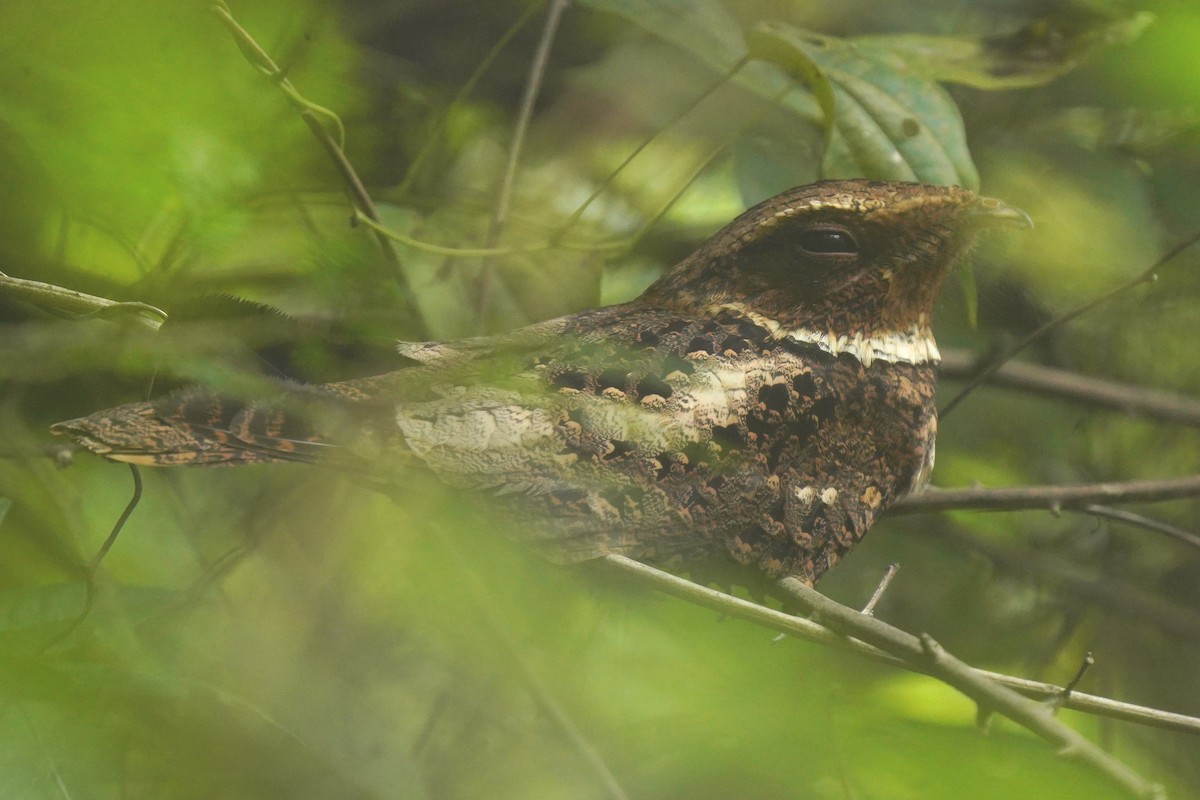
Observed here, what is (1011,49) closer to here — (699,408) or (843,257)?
(843,257)

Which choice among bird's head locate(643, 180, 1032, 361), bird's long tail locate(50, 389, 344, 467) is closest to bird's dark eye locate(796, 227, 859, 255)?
bird's head locate(643, 180, 1032, 361)

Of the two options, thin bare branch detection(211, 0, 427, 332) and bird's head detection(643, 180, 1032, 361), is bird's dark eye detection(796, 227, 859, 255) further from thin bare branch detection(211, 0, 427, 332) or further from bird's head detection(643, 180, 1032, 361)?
thin bare branch detection(211, 0, 427, 332)

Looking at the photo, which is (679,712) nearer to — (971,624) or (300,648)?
(300,648)

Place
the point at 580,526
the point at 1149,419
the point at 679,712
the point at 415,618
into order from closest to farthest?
1. the point at 679,712
2. the point at 415,618
3. the point at 580,526
4. the point at 1149,419

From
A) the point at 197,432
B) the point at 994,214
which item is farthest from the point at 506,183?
the point at 197,432

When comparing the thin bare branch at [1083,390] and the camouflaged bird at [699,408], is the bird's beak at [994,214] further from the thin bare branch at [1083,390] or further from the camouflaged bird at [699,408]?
the thin bare branch at [1083,390]

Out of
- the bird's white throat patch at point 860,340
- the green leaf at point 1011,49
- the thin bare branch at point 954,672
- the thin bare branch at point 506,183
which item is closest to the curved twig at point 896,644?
the thin bare branch at point 954,672

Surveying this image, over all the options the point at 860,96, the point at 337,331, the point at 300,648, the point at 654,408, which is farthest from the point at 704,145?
the point at 337,331

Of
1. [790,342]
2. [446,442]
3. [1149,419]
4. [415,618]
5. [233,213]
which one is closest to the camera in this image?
[233,213]
